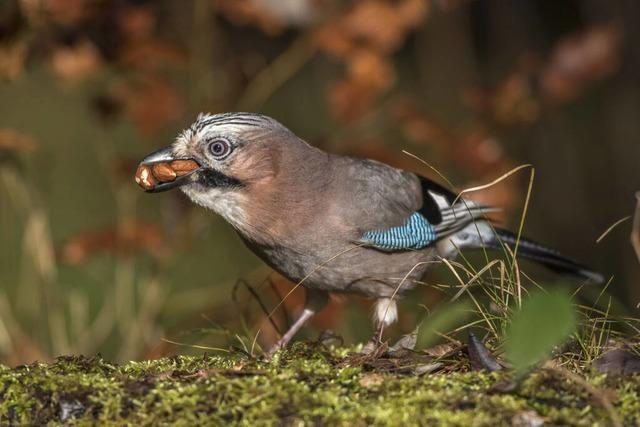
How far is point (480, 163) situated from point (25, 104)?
4997 mm

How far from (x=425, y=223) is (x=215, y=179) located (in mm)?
960

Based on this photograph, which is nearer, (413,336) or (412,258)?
(413,336)

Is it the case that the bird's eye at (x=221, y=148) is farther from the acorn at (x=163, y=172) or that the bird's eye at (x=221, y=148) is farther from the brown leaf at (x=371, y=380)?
the brown leaf at (x=371, y=380)

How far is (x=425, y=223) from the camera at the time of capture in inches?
159

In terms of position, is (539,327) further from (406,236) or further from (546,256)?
(546,256)

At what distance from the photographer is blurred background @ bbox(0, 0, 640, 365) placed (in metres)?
4.85

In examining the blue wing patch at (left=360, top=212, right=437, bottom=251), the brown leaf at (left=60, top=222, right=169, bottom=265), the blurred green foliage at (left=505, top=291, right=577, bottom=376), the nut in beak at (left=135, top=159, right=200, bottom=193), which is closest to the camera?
the blurred green foliage at (left=505, top=291, right=577, bottom=376)

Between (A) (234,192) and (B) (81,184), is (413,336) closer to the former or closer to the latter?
(A) (234,192)

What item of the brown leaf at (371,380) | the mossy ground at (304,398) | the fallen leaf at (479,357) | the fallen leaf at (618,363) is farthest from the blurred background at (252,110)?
the fallen leaf at (618,363)

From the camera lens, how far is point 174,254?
5.00 metres

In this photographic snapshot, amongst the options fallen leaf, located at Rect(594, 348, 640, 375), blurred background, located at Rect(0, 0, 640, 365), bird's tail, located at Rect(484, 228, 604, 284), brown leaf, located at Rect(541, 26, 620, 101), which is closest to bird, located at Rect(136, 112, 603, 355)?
blurred background, located at Rect(0, 0, 640, 365)

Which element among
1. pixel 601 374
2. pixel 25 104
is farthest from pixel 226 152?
pixel 25 104

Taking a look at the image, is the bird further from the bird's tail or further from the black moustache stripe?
the bird's tail

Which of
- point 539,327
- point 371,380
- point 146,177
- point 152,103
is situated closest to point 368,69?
point 152,103
